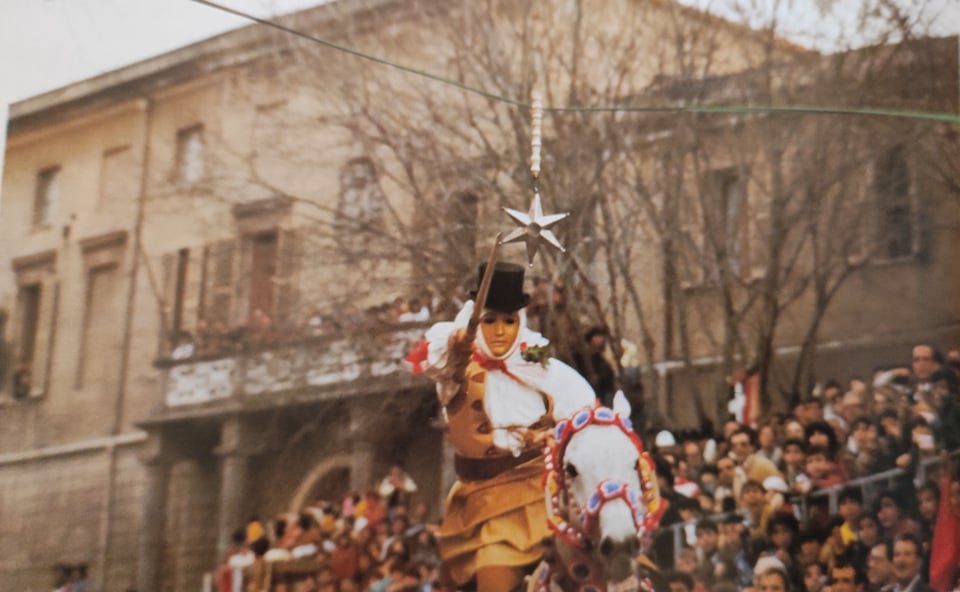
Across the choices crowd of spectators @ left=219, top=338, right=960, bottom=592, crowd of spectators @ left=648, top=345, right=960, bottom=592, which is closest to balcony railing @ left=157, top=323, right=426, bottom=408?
crowd of spectators @ left=219, top=338, right=960, bottom=592

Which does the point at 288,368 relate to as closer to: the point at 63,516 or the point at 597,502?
the point at 63,516

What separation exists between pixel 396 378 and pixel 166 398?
187cm

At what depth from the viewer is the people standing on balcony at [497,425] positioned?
6.24 metres

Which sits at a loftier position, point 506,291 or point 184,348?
point 184,348

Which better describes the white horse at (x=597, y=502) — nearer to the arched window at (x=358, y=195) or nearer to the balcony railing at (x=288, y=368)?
the balcony railing at (x=288, y=368)

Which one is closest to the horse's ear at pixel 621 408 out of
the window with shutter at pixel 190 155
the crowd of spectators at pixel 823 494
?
the crowd of spectators at pixel 823 494

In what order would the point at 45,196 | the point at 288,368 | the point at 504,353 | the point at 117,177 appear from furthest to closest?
the point at 45,196 → the point at 117,177 → the point at 288,368 → the point at 504,353

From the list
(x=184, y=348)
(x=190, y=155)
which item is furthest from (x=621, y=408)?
(x=190, y=155)

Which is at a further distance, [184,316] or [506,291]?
[184,316]

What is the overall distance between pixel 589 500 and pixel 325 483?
4214 millimetres

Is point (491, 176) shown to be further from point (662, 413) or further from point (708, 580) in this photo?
point (708, 580)

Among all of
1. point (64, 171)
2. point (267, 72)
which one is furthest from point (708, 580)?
point (64, 171)

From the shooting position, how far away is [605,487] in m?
5.57

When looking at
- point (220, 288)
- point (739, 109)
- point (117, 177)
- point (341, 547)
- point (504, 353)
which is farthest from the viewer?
point (117, 177)
